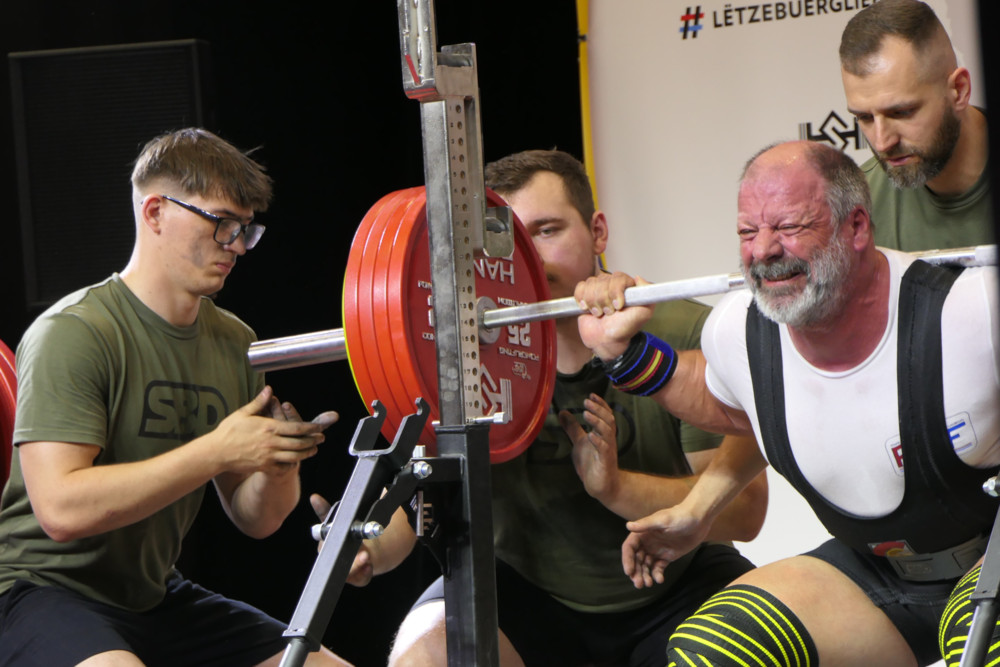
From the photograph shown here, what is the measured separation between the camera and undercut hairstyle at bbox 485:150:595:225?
2.96m

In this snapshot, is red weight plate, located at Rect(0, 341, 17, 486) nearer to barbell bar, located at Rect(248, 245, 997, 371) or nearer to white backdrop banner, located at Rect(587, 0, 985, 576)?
barbell bar, located at Rect(248, 245, 997, 371)

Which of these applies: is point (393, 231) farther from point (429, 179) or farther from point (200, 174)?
point (200, 174)

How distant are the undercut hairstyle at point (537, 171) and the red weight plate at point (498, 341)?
35 centimetres

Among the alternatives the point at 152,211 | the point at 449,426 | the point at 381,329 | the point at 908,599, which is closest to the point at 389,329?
the point at 381,329

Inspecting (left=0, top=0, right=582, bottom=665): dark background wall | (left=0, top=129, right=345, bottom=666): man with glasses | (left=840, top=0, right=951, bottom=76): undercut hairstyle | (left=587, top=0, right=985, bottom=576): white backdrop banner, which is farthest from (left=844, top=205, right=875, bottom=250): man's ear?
(left=0, top=0, right=582, bottom=665): dark background wall

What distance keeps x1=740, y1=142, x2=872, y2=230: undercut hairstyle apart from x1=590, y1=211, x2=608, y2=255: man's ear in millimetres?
793

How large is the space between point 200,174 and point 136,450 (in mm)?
691

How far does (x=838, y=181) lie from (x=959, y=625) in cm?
87

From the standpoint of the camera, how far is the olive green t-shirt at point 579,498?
109 inches

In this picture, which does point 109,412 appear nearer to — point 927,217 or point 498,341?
point 498,341

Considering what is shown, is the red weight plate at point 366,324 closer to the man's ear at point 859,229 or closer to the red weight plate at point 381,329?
the red weight plate at point 381,329

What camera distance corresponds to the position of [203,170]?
2.78 meters

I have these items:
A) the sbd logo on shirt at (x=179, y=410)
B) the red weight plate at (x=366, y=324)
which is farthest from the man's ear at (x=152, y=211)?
the red weight plate at (x=366, y=324)

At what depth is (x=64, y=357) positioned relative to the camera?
2490 mm
